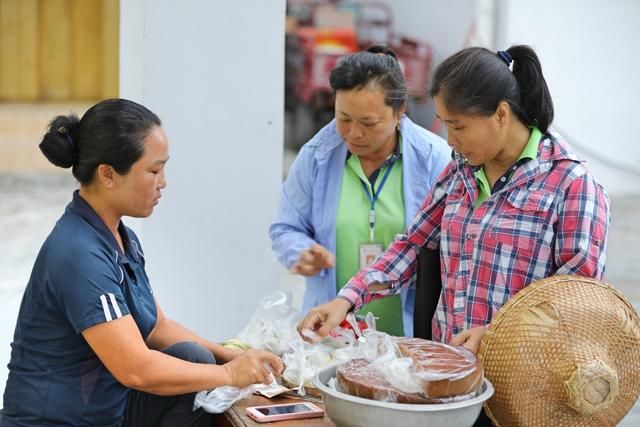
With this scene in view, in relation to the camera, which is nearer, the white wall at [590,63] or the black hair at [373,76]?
the black hair at [373,76]

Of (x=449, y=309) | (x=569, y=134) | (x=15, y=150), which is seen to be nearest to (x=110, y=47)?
(x=15, y=150)

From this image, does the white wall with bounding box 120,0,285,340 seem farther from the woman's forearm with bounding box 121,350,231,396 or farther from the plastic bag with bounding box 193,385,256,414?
the woman's forearm with bounding box 121,350,231,396

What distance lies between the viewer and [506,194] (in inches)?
104

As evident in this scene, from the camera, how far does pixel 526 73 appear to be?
2641mm

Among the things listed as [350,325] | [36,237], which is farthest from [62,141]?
[36,237]

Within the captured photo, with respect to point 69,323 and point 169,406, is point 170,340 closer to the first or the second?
point 169,406

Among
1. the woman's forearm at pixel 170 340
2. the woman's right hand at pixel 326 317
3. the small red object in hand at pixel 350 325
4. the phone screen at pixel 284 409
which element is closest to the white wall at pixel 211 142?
the woman's forearm at pixel 170 340

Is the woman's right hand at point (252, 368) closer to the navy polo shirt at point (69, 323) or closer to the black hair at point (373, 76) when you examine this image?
the navy polo shirt at point (69, 323)

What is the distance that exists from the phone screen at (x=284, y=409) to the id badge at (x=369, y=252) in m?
0.85

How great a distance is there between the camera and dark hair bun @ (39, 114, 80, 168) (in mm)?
2568

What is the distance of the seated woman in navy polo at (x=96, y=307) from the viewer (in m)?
2.46

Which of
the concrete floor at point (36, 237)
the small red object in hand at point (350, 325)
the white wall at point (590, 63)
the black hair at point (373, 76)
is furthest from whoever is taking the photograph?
the white wall at point (590, 63)

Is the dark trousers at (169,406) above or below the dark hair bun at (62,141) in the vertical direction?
below

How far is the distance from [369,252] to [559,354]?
1.13 metres
